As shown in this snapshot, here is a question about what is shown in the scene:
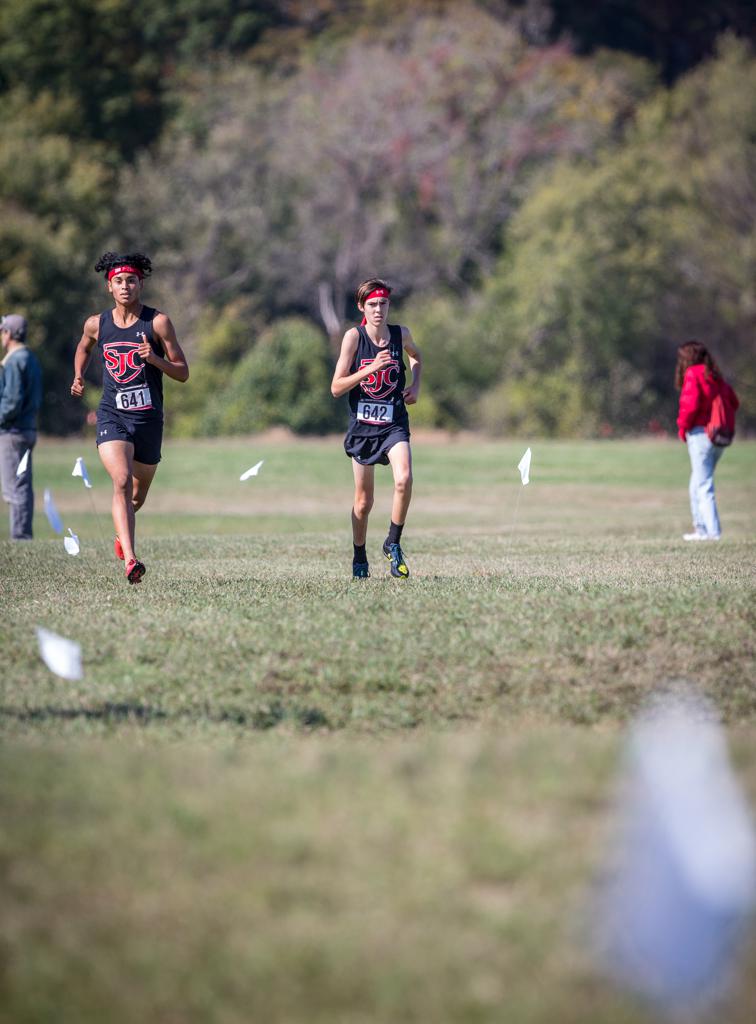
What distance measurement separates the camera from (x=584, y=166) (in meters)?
51.0

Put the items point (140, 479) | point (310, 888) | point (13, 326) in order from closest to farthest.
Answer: point (310, 888) < point (140, 479) < point (13, 326)

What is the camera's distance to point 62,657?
8.40 m

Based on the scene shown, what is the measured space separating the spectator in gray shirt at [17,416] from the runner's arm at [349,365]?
5.44 m

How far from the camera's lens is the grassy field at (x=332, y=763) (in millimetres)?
4250

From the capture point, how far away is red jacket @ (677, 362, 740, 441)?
1672 centimetres

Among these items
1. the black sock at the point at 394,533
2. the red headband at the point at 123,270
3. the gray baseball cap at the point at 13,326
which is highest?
the gray baseball cap at the point at 13,326

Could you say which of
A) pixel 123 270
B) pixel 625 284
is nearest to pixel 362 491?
pixel 123 270

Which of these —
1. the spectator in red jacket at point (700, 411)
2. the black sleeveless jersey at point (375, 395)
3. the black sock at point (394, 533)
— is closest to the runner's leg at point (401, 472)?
the black sock at point (394, 533)

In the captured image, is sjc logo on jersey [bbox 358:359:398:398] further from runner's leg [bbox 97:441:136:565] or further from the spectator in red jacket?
the spectator in red jacket

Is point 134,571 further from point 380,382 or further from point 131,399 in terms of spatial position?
point 380,382

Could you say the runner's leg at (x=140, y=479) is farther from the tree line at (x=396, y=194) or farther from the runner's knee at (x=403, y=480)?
the tree line at (x=396, y=194)

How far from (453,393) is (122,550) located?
37734 millimetres

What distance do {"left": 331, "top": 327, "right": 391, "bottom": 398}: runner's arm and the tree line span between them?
35.4 meters

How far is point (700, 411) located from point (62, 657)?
10.3 meters
